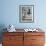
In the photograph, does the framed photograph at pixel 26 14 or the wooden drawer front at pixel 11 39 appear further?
the framed photograph at pixel 26 14

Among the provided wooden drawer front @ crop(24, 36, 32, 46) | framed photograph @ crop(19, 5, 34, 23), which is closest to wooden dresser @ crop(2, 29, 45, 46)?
wooden drawer front @ crop(24, 36, 32, 46)

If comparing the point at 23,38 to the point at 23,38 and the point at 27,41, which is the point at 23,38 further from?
the point at 27,41

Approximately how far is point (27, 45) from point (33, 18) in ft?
2.99

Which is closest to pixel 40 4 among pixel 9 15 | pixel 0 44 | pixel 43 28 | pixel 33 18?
pixel 33 18

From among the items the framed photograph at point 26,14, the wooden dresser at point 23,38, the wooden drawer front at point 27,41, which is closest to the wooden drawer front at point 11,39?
the wooden dresser at point 23,38

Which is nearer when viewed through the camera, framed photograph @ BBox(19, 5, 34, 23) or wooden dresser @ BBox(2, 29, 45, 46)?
wooden dresser @ BBox(2, 29, 45, 46)

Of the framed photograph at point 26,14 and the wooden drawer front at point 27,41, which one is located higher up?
the framed photograph at point 26,14

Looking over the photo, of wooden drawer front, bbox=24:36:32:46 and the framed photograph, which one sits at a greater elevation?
the framed photograph

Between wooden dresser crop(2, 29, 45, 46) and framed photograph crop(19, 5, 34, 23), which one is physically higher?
framed photograph crop(19, 5, 34, 23)

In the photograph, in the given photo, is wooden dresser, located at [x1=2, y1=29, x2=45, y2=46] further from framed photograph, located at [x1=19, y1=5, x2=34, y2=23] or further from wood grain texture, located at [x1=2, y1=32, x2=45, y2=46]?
framed photograph, located at [x1=19, y1=5, x2=34, y2=23]

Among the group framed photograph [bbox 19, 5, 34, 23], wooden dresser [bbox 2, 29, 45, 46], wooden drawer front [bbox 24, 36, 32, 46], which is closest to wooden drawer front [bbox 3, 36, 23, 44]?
wooden dresser [bbox 2, 29, 45, 46]

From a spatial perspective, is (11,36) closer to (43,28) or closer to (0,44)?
(0,44)

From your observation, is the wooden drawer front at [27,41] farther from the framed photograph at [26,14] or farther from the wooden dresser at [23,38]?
the framed photograph at [26,14]

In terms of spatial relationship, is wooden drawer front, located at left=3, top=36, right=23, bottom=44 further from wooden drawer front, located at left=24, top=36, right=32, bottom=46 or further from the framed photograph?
the framed photograph
